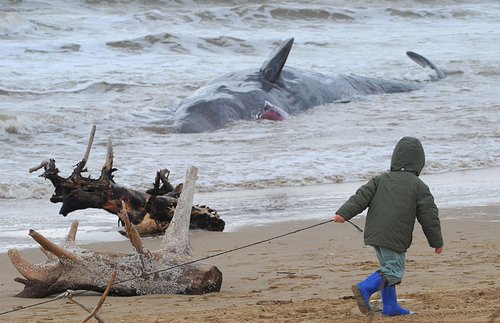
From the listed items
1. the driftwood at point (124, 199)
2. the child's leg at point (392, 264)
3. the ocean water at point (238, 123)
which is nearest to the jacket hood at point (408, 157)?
the child's leg at point (392, 264)

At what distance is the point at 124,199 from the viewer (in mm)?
8250

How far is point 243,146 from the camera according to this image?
14.3m

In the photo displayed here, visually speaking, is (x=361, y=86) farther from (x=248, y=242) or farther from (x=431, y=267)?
(x=431, y=267)

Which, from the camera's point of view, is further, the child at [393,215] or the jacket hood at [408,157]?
the jacket hood at [408,157]

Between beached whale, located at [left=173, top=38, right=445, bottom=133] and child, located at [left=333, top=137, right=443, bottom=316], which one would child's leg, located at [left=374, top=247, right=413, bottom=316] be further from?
beached whale, located at [left=173, top=38, right=445, bottom=133]

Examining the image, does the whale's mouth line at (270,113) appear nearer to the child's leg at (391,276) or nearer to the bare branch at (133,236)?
the bare branch at (133,236)

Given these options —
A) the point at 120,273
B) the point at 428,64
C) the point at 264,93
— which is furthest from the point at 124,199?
the point at 428,64

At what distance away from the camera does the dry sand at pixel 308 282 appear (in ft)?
16.3

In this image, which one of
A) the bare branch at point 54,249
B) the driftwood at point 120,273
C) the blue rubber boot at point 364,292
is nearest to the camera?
the blue rubber boot at point 364,292

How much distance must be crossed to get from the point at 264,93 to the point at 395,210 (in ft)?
40.3

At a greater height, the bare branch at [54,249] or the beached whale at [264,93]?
the bare branch at [54,249]

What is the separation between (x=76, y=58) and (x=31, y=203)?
A: 51.2 ft

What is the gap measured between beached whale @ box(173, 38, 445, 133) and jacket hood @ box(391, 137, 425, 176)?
400 inches

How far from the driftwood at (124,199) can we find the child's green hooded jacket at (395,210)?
9.44 feet
